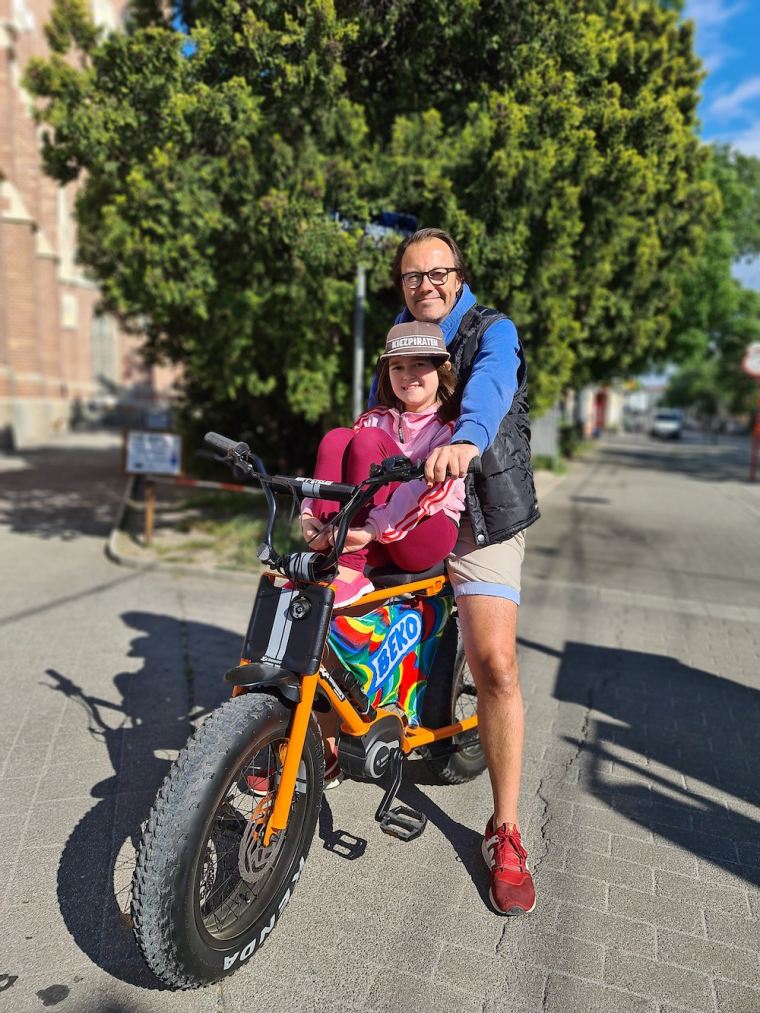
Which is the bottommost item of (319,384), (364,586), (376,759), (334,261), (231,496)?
(231,496)

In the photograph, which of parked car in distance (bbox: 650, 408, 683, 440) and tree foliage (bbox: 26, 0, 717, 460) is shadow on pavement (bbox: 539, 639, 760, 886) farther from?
parked car in distance (bbox: 650, 408, 683, 440)

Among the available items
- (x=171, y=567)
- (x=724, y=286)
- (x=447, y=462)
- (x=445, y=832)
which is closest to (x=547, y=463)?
(x=724, y=286)

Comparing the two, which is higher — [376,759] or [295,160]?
[295,160]

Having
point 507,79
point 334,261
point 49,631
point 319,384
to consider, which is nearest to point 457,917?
point 49,631

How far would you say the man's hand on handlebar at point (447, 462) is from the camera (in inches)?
80.8

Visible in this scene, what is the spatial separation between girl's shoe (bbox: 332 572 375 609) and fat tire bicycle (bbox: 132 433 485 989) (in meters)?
0.03

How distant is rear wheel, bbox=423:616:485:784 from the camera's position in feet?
9.55

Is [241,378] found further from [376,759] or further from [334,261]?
[376,759]

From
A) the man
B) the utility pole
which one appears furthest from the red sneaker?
the utility pole

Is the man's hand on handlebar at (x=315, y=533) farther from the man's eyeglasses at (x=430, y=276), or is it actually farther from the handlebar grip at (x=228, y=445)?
the man's eyeglasses at (x=430, y=276)

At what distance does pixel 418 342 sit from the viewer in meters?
2.37

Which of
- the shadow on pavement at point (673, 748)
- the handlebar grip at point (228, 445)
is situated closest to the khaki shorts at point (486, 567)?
the handlebar grip at point (228, 445)

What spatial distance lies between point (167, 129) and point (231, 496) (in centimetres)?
639

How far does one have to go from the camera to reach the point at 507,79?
22.6ft
